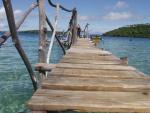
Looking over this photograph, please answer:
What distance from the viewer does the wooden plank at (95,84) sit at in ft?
13.9

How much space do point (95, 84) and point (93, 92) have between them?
0.37 meters

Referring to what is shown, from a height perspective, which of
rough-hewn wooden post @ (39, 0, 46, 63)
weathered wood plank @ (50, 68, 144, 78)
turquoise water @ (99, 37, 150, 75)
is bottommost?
turquoise water @ (99, 37, 150, 75)

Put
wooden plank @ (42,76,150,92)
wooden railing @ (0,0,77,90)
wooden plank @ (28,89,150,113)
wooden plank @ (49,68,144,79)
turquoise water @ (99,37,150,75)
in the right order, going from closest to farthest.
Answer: wooden plank @ (28,89,150,113)
wooden plank @ (42,76,150,92)
wooden railing @ (0,0,77,90)
wooden plank @ (49,68,144,79)
turquoise water @ (99,37,150,75)

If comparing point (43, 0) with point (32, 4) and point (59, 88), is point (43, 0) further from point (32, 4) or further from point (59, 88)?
point (59, 88)

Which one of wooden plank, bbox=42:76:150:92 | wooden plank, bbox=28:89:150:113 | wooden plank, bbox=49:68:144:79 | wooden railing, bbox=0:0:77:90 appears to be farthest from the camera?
wooden plank, bbox=49:68:144:79

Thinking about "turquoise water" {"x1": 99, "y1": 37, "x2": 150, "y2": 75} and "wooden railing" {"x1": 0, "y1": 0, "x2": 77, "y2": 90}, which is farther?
"turquoise water" {"x1": 99, "y1": 37, "x2": 150, "y2": 75}

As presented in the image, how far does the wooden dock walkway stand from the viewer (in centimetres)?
335

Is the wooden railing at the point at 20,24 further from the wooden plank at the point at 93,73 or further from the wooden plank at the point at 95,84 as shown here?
the wooden plank at the point at 95,84

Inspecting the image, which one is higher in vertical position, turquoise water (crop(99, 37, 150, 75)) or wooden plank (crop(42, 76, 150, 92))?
wooden plank (crop(42, 76, 150, 92))

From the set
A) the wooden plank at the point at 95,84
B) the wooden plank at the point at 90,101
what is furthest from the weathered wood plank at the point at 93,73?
the wooden plank at the point at 90,101

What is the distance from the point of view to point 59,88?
4188 millimetres

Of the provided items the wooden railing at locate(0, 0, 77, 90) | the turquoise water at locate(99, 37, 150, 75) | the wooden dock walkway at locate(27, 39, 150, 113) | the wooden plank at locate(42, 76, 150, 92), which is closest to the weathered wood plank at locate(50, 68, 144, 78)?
the wooden dock walkway at locate(27, 39, 150, 113)

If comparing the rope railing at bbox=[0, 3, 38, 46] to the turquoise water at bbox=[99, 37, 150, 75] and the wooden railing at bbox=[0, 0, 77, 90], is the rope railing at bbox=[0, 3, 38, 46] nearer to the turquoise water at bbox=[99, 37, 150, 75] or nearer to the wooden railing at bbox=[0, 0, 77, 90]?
the wooden railing at bbox=[0, 0, 77, 90]

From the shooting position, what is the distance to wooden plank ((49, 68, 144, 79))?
5.26 m
